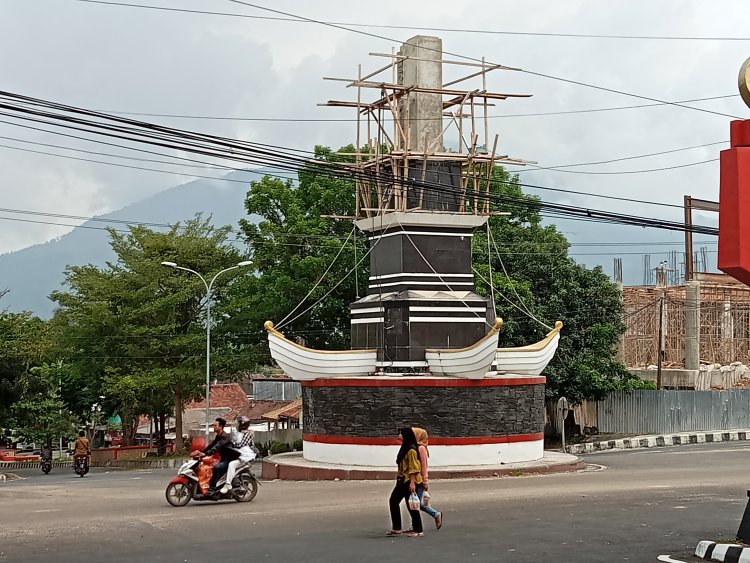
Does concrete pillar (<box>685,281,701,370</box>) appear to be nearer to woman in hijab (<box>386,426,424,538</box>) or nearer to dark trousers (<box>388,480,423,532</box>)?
woman in hijab (<box>386,426,424,538</box>)

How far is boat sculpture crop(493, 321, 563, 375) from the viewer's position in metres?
27.1

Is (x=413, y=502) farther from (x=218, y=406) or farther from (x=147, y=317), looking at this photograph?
(x=218, y=406)

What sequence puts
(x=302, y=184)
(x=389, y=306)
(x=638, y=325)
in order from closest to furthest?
(x=389, y=306)
(x=302, y=184)
(x=638, y=325)

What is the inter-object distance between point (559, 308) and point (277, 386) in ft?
142

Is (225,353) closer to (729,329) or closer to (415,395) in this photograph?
(415,395)

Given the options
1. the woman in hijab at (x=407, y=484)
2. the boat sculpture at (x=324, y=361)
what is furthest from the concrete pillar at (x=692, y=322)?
the woman in hijab at (x=407, y=484)

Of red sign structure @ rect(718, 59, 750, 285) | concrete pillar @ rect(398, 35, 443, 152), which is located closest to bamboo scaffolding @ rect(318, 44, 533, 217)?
concrete pillar @ rect(398, 35, 443, 152)

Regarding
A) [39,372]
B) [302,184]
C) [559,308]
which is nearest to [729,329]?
[559,308]

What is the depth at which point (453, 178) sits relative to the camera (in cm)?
2838

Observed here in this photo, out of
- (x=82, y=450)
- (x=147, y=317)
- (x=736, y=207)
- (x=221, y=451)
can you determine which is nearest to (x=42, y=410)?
(x=147, y=317)

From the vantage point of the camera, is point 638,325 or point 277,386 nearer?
point 638,325

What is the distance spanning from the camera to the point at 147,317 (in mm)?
47156

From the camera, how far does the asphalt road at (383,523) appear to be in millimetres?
12805

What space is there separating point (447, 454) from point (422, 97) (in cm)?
948
